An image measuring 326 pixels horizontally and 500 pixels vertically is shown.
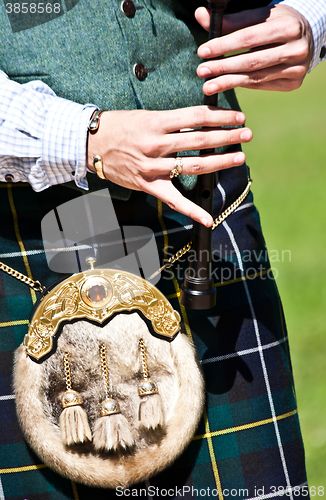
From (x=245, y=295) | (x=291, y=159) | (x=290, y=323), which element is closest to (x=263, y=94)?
(x=291, y=159)

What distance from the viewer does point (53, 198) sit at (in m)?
1.09

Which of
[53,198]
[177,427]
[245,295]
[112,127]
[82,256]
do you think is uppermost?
[112,127]

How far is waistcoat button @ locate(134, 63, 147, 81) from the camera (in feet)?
3.28

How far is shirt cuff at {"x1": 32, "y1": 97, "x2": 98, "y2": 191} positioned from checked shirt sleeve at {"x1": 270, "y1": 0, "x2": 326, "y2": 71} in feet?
1.68

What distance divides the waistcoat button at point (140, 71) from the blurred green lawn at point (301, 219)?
5.92ft

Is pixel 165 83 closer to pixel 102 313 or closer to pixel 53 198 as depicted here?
pixel 53 198

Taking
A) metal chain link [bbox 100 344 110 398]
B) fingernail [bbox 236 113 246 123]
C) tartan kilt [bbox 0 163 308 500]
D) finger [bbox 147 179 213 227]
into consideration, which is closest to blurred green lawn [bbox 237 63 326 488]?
tartan kilt [bbox 0 163 308 500]

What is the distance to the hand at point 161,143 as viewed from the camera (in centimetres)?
88

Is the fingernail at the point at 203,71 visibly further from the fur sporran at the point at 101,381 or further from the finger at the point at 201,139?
the fur sporran at the point at 101,381

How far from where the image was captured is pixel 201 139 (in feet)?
2.95

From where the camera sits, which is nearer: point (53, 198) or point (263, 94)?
point (53, 198)

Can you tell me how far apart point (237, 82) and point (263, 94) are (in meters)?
9.87

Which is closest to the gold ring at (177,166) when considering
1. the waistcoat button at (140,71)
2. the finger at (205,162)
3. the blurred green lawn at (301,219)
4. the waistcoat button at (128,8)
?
the finger at (205,162)

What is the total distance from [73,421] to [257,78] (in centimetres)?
79
